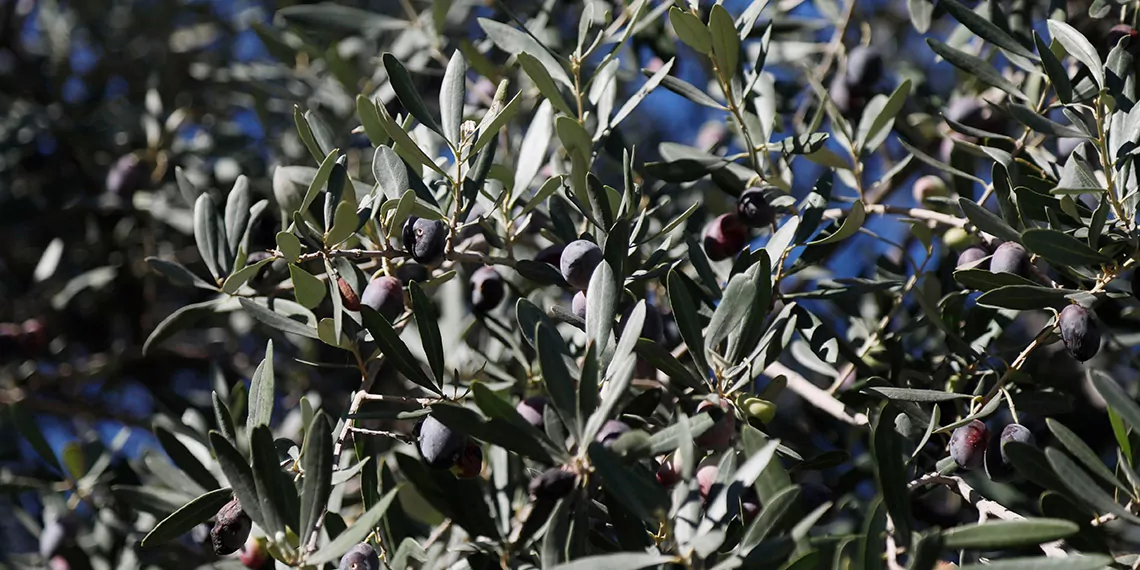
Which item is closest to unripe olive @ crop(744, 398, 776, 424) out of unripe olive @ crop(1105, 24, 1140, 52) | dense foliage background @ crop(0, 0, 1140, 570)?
dense foliage background @ crop(0, 0, 1140, 570)

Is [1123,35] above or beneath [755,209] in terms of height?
above

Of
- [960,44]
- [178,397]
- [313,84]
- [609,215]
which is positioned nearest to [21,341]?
[178,397]

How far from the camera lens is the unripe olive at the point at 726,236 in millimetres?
1452

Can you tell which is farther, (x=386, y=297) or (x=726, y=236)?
(x=726, y=236)

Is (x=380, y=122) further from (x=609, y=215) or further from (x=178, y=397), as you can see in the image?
(x=178, y=397)

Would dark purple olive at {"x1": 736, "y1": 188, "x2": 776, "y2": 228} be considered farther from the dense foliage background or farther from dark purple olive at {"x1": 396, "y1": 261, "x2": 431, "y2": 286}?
dark purple olive at {"x1": 396, "y1": 261, "x2": 431, "y2": 286}

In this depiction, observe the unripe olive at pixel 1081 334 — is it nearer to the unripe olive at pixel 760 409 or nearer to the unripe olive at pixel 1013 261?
the unripe olive at pixel 1013 261

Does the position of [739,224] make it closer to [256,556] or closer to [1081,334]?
[1081,334]

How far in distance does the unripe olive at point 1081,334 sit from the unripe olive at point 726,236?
0.46 m

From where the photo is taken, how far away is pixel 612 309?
104 centimetres

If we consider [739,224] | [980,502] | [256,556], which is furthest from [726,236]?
[256,556]

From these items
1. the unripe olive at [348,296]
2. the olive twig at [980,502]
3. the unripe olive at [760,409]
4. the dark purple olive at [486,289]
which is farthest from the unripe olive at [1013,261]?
Result: the unripe olive at [348,296]

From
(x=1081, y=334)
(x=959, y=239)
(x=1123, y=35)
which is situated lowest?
(x=959, y=239)

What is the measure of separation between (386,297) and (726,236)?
515mm
